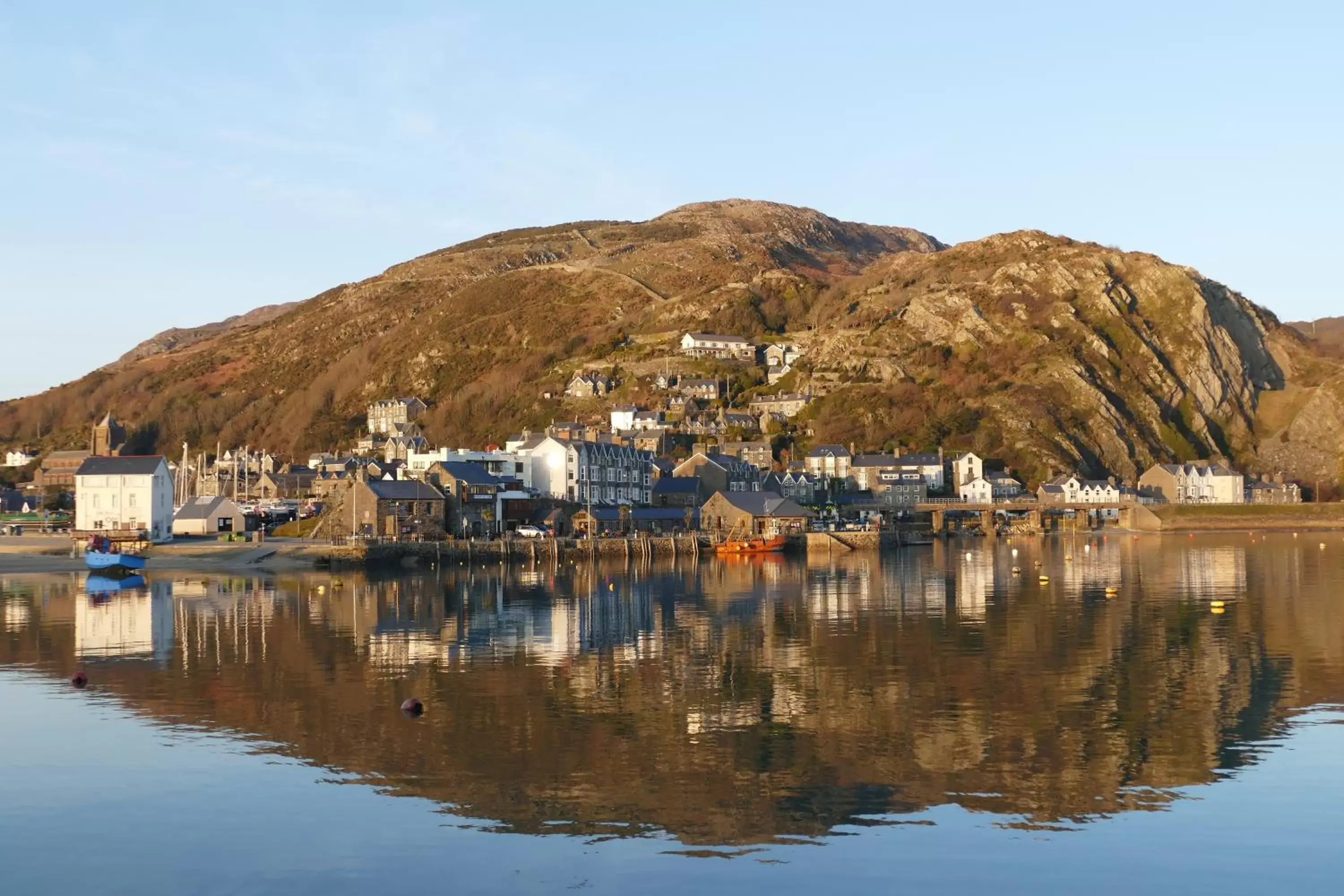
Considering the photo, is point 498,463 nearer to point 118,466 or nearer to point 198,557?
point 118,466

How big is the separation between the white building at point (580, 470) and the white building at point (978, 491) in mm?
40262

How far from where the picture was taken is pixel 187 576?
7256 centimetres

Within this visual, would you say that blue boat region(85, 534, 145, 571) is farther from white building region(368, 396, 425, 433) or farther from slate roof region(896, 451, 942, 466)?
white building region(368, 396, 425, 433)

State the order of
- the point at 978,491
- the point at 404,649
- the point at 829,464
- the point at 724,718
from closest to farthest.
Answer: the point at 724,718 → the point at 404,649 → the point at 978,491 → the point at 829,464

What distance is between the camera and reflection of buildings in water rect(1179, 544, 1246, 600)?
57.3 metres

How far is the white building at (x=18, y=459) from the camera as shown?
190 m

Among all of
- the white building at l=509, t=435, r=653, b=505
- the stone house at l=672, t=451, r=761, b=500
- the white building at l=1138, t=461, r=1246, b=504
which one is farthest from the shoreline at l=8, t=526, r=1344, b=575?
the white building at l=1138, t=461, r=1246, b=504

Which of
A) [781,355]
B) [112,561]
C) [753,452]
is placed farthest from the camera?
[781,355]

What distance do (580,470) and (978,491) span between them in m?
49.2

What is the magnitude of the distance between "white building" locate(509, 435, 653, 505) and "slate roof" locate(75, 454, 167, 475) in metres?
29.9

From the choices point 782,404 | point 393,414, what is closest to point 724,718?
point 782,404

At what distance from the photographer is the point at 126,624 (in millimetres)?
48125

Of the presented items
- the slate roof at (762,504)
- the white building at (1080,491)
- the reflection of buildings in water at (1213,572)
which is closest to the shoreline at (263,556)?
the slate roof at (762,504)

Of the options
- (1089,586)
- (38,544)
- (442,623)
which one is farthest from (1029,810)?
(38,544)
